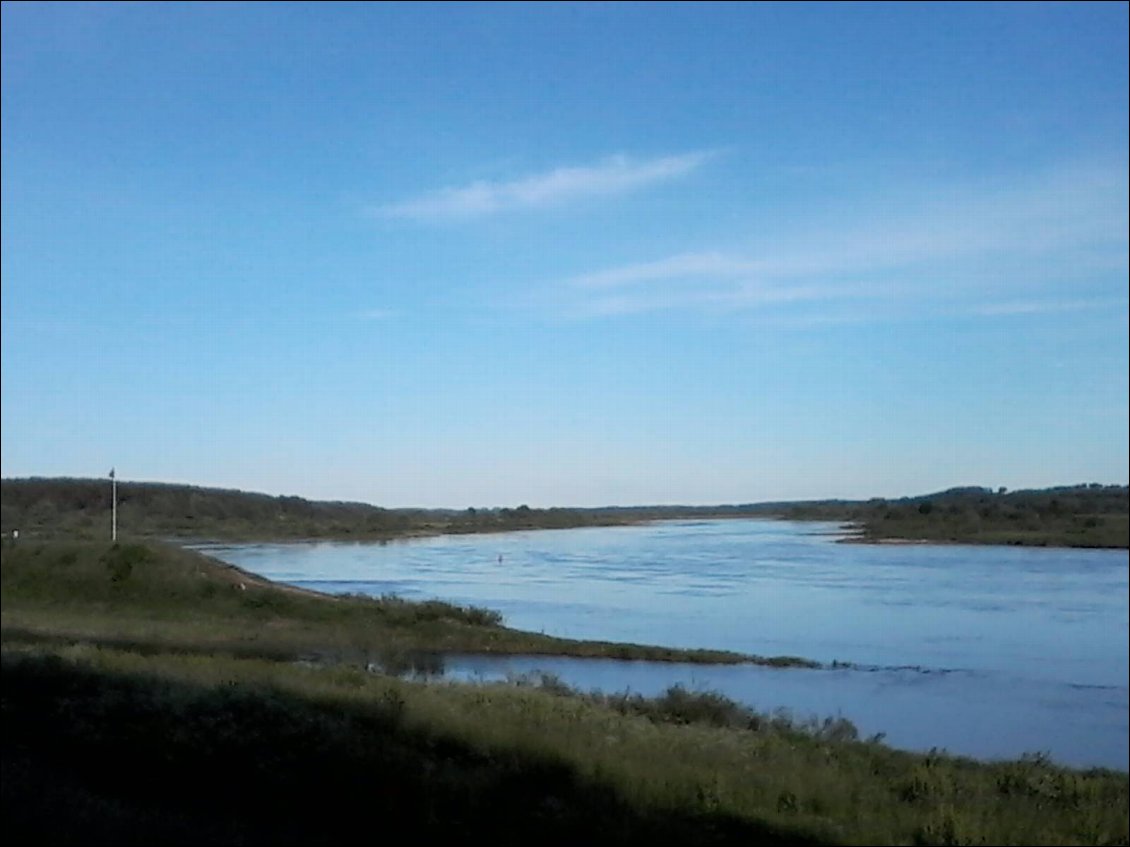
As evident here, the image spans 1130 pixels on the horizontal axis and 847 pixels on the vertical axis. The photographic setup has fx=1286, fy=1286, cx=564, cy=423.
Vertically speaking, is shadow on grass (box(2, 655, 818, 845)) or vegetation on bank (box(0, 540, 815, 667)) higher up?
shadow on grass (box(2, 655, 818, 845))

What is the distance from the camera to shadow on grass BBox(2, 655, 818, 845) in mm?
7707

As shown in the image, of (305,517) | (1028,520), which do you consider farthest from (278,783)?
(305,517)

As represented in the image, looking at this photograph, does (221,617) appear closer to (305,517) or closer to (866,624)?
(866,624)

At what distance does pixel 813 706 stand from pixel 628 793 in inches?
561

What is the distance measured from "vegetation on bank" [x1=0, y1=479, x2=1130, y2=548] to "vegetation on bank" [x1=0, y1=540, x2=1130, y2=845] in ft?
114

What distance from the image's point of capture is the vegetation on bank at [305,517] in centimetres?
5150

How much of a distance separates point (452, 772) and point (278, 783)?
48.6 inches

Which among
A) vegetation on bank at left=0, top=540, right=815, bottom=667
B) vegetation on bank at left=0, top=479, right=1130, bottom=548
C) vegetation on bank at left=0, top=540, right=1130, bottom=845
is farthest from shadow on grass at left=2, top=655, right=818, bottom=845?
vegetation on bank at left=0, top=479, right=1130, bottom=548

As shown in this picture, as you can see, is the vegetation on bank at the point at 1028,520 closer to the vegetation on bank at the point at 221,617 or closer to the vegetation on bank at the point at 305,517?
the vegetation on bank at the point at 305,517

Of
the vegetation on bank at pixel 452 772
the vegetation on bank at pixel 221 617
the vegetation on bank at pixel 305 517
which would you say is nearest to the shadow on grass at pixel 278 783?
the vegetation on bank at pixel 452 772

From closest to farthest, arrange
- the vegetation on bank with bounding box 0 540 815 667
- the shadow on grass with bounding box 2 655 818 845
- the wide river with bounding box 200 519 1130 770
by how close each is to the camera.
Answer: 1. the shadow on grass with bounding box 2 655 818 845
2. the wide river with bounding box 200 519 1130 770
3. the vegetation on bank with bounding box 0 540 815 667

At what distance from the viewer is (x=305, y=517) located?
357 feet

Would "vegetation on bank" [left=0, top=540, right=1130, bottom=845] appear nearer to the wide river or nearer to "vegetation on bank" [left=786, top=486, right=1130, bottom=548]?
the wide river

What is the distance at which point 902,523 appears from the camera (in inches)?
2987
